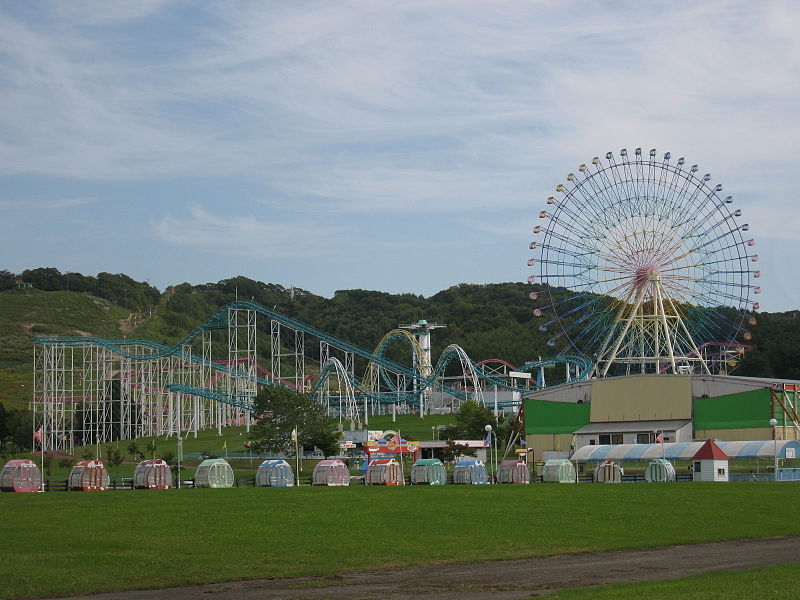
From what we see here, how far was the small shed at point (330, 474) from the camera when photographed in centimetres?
4716

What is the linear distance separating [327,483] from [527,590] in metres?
30.6

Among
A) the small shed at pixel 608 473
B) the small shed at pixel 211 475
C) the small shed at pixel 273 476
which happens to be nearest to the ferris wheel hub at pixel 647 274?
the small shed at pixel 608 473

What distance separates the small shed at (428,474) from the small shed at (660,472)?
30.5ft

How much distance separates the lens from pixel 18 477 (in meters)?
43.1

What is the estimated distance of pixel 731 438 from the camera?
66.0 meters

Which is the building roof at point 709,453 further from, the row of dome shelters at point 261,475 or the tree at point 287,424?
the tree at point 287,424

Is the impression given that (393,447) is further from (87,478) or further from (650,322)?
(87,478)

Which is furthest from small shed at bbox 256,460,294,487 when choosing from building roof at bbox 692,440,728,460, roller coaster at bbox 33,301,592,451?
roller coaster at bbox 33,301,592,451

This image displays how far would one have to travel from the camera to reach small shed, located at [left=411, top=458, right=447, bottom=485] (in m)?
48.8

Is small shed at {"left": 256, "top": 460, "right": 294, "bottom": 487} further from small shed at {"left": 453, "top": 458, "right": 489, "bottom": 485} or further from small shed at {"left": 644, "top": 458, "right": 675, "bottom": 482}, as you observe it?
small shed at {"left": 644, "top": 458, "right": 675, "bottom": 482}

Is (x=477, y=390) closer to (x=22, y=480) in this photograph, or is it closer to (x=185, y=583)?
(x=22, y=480)

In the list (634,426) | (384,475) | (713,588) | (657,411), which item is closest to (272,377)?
(634,426)

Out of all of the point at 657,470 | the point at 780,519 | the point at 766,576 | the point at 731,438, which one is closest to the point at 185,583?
the point at 766,576

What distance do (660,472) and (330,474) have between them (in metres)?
14.8
